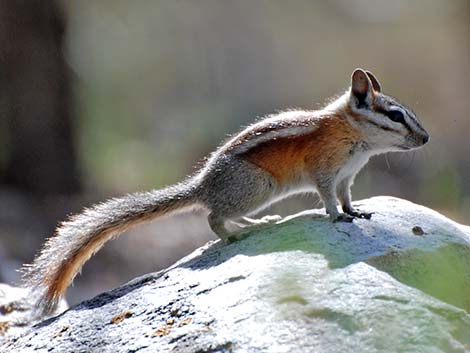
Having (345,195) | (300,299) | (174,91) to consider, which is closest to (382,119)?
(345,195)

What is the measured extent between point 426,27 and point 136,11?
5828mm

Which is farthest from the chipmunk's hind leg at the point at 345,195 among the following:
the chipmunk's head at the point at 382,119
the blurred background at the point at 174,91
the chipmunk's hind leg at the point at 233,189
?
the blurred background at the point at 174,91

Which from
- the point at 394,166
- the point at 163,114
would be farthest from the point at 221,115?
the point at 394,166

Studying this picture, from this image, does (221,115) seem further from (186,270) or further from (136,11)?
(186,270)

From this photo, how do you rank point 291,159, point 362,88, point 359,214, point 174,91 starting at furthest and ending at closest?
1. point 174,91
2. point 362,88
3. point 291,159
4. point 359,214

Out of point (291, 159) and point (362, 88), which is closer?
point (291, 159)

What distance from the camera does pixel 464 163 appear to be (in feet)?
45.0

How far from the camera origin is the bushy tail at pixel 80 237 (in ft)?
16.1

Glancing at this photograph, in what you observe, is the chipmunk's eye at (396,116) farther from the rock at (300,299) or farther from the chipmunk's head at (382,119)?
the rock at (300,299)

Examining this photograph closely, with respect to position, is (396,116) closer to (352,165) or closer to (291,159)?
(352,165)

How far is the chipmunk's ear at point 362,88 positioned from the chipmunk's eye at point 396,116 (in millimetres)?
175

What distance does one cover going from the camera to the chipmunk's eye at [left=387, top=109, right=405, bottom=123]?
18.2 feet

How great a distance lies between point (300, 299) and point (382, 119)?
2338 mm

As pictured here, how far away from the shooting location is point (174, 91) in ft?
60.0
